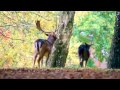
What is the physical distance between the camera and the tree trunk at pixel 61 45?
26.0ft

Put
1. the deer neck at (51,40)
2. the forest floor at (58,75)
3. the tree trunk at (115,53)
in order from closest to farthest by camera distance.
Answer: the forest floor at (58,75) → the tree trunk at (115,53) → the deer neck at (51,40)

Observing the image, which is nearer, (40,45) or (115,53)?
(115,53)

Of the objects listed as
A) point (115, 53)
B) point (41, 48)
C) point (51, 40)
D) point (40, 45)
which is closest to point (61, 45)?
point (51, 40)

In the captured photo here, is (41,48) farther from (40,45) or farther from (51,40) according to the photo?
(51,40)

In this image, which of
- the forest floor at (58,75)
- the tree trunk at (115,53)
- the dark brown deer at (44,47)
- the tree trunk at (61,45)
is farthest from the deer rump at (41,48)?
the forest floor at (58,75)

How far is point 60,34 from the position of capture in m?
8.02

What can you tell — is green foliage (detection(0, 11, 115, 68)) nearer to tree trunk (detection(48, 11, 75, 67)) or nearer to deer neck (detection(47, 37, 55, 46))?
tree trunk (detection(48, 11, 75, 67))

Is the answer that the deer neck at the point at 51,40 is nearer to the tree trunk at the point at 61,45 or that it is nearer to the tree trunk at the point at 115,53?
the tree trunk at the point at 61,45

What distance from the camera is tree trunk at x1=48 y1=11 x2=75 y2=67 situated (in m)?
7.93

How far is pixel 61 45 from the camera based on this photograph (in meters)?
7.99
